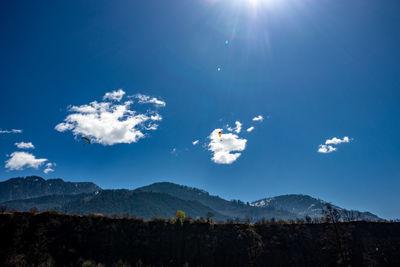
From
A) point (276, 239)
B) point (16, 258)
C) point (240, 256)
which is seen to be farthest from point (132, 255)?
point (276, 239)

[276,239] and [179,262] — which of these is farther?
[276,239]

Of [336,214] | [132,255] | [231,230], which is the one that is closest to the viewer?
[336,214]

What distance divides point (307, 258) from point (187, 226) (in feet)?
106

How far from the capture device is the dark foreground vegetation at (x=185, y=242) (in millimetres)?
53281

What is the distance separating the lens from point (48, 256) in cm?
5066

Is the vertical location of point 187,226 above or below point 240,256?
above

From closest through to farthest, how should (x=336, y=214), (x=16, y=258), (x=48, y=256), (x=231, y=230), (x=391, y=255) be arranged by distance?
(x=336, y=214) → (x=16, y=258) → (x=48, y=256) → (x=391, y=255) → (x=231, y=230)

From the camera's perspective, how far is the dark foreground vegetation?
53.3 meters

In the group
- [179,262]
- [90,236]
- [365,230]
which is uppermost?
[365,230]

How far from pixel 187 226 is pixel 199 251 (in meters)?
8.74

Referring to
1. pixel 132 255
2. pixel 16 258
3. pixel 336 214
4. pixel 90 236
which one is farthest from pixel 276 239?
pixel 16 258

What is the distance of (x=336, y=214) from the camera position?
141 ft

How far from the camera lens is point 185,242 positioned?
207ft

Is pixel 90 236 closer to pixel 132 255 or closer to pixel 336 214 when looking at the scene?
pixel 132 255
